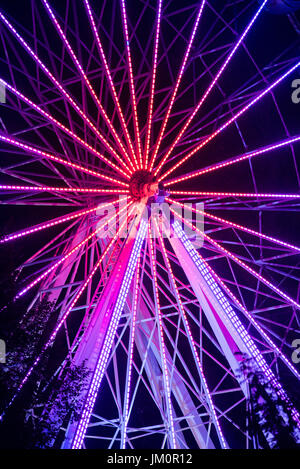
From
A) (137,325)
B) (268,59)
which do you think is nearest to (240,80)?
(268,59)

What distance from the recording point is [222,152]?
1622 cm

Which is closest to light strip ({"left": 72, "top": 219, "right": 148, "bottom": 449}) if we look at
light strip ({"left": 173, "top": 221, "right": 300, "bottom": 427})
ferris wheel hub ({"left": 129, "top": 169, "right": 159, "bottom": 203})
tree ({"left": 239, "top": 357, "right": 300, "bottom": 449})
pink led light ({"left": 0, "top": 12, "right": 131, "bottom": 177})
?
ferris wheel hub ({"left": 129, "top": 169, "right": 159, "bottom": 203})

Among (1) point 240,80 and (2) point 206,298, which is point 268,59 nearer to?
(1) point 240,80

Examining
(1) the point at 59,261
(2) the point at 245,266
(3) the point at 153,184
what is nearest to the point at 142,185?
(3) the point at 153,184

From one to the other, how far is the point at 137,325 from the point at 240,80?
30.5 ft

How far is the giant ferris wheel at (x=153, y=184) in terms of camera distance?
1009 centimetres

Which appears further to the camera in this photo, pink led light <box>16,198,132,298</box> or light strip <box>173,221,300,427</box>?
pink led light <box>16,198,132,298</box>

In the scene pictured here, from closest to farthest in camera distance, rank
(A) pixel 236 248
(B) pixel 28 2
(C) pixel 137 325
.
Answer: (B) pixel 28 2 → (C) pixel 137 325 → (A) pixel 236 248

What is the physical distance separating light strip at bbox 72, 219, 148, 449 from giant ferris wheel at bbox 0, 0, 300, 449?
0.11 feet

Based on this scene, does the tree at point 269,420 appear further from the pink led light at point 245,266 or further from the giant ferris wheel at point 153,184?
the pink led light at point 245,266

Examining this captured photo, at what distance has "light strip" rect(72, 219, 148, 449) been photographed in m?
7.25

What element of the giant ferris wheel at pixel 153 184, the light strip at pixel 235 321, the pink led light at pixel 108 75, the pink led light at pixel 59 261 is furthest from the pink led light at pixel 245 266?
the pink led light at pixel 108 75

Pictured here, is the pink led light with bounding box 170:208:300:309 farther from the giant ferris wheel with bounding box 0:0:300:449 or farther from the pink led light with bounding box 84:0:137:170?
the pink led light with bounding box 84:0:137:170

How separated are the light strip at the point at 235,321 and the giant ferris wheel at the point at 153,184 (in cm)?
4
